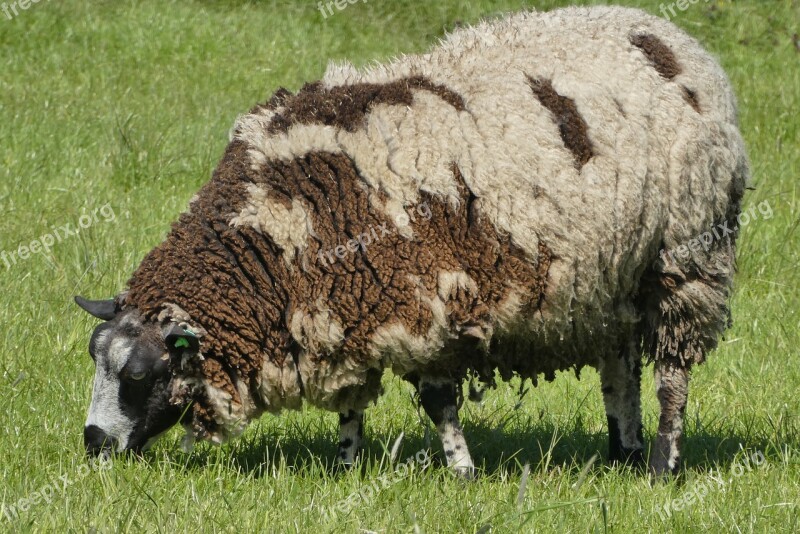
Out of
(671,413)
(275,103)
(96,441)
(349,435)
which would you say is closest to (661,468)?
(671,413)

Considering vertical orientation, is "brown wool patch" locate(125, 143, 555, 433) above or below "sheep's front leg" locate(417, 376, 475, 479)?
above

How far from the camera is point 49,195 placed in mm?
7582

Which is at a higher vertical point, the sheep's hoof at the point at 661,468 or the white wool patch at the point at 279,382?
the white wool patch at the point at 279,382

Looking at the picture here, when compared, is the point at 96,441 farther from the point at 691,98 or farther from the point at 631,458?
the point at 691,98

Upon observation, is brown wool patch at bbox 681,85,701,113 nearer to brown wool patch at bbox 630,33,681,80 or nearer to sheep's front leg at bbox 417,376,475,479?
brown wool patch at bbox 630,33,681,80

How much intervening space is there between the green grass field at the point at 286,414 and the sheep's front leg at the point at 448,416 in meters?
0.12

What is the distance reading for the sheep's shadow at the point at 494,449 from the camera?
15.7 ft

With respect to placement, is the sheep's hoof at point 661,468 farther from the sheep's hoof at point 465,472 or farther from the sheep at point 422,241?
the sheep's hoof at point 465,472

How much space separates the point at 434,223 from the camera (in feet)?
Result: 13.8

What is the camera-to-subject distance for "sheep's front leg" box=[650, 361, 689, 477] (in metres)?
4.77

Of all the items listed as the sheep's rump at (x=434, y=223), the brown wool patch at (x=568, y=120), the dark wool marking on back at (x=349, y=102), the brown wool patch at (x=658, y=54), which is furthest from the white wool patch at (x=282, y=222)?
the brown wool patch at (x=658, y=54)

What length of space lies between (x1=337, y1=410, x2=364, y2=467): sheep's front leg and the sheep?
271 mm

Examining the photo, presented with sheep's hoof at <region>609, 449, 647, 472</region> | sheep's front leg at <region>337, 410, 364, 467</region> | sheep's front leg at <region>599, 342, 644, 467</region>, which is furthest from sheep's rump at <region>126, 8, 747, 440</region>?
sheep's hoof at <region>609, 449, 647, 472</region>

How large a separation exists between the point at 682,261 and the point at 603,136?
2.10 feet
